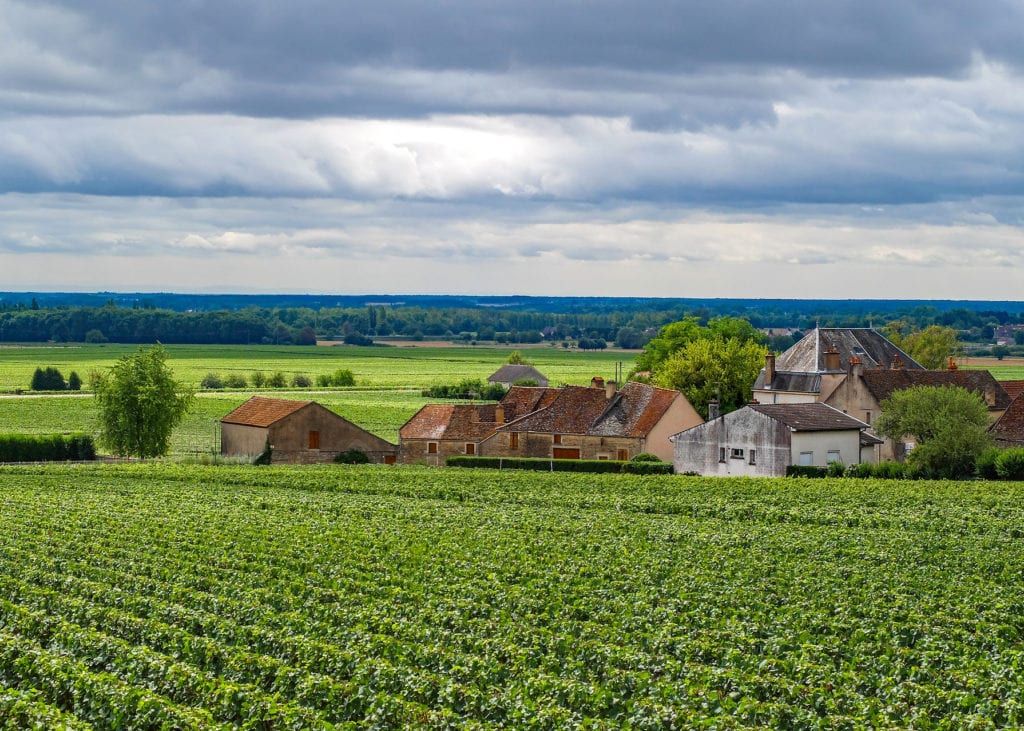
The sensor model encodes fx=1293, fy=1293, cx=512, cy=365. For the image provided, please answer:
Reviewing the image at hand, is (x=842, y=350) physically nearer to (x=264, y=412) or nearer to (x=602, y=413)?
(x=602, y=413)

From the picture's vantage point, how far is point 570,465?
6894 cm

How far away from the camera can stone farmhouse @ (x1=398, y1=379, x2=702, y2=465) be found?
7244 centimetres

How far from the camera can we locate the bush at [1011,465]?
58.4 metres

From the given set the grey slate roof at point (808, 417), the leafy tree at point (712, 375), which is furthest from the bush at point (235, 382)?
the grey slate roof at point (808, 417)

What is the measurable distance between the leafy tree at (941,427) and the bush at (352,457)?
97.0ft

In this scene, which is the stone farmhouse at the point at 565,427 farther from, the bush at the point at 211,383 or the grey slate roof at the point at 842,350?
the bush at the point at 211,383

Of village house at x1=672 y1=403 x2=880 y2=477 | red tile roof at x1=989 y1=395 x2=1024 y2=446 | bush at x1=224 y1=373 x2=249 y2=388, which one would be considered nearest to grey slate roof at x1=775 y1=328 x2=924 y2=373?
village house at x1=672 y1=403 x2=880 y2=477

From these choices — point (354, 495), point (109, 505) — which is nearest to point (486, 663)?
point (109, 505)

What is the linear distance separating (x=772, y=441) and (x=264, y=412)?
31383 millimetres

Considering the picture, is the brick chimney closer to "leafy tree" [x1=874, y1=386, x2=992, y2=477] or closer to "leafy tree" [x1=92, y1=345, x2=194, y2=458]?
"leafy tree" [x1=874, y1=386, x2=992, y2=477]

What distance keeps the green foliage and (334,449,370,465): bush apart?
74.1 meters

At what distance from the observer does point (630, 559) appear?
108ft

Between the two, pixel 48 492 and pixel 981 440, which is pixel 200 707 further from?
pixel 981 440

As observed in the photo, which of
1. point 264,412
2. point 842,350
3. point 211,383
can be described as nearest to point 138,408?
point 264,412
